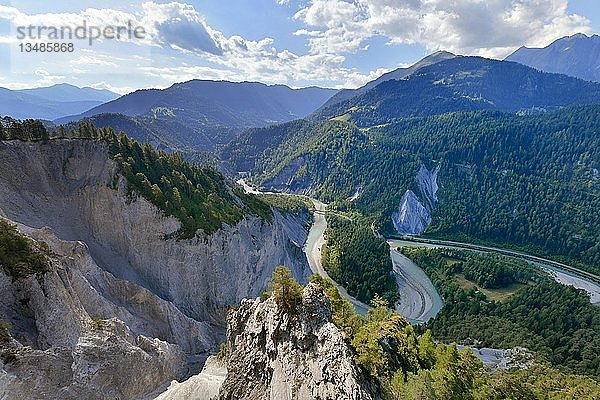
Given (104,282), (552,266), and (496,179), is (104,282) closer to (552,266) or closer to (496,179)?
(552,266)

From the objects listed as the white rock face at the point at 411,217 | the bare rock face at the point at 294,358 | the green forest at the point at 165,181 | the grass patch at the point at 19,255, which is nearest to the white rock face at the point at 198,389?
the bare rock face at the point at 294,358

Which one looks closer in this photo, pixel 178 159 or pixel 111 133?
pixel 111 133

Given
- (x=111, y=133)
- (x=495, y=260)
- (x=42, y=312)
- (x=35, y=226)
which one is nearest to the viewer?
(x=42, y=312)

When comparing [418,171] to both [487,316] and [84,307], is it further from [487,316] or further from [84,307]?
[84,307]

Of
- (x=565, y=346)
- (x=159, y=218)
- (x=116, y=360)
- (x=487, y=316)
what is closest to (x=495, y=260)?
(x=487, y=316)

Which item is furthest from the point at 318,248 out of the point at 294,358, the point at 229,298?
the point at 294,358

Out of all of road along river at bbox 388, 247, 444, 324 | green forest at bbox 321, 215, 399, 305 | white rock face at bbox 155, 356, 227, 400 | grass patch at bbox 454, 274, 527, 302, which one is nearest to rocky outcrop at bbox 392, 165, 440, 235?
road along river at bbox 388, 247, 444, 324
